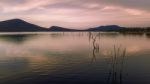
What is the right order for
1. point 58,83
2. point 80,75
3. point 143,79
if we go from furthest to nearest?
point 80,75 < point 143,79 < point 58,83

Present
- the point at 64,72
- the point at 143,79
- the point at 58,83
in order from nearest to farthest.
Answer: the point at 58,83
the point at 143,79
the point at 64,72

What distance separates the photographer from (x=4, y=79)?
28.1 meters

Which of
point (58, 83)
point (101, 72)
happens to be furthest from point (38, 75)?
point (101, 72)

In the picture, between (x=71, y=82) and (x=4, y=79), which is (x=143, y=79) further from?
(x=4, y=79)

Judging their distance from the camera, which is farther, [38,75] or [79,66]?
[79,66]

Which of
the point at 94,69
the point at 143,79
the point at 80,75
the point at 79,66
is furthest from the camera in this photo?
the point at 79,66

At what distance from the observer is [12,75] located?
99.8 feet

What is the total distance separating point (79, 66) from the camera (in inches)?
1435

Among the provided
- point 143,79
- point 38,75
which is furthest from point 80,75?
point 143,79

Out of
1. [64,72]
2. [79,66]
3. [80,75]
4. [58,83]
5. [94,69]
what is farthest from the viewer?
[79,66]

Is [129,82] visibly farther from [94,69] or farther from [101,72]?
[94,69]

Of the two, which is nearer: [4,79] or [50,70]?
[4,79]

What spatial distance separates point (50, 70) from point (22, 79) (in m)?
5.99

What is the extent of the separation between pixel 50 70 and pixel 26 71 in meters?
3.26
